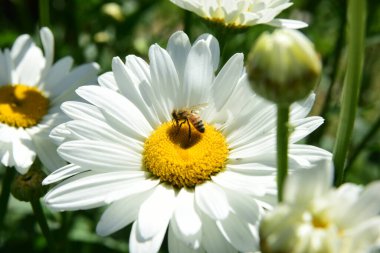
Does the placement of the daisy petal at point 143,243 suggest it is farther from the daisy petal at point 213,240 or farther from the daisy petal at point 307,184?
the daisy petal at point 307,184

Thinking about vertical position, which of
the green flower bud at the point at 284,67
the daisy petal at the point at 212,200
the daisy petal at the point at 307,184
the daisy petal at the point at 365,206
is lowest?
the daisy petal at the point at 212,200

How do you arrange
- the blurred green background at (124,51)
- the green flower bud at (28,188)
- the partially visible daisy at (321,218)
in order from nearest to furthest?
the partially visible daisy at (321,218) → the green flower bud at (28,188) → the blurred green background at (124,51)

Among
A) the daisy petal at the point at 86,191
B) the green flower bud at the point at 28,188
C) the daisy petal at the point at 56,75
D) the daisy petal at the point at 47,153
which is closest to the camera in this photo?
the daisy petal at the point at 86,191

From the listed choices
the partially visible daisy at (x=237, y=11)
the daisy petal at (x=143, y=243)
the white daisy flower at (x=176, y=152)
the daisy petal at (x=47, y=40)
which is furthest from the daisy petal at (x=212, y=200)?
→ the daisy petal at (x=47, y=40)

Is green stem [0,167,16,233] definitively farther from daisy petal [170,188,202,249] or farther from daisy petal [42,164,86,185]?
daisy petal [170,188,202,249]

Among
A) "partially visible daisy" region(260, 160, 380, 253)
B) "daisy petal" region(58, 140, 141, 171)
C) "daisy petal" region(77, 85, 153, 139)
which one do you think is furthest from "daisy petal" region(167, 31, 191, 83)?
"partially visible daisy" region(260, 160, 380, 253)

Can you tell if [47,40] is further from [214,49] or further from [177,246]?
[177,246]

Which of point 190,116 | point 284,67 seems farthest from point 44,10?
point 284,67

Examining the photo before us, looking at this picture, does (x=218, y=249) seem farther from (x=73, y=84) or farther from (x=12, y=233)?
(x=12, y=233)
